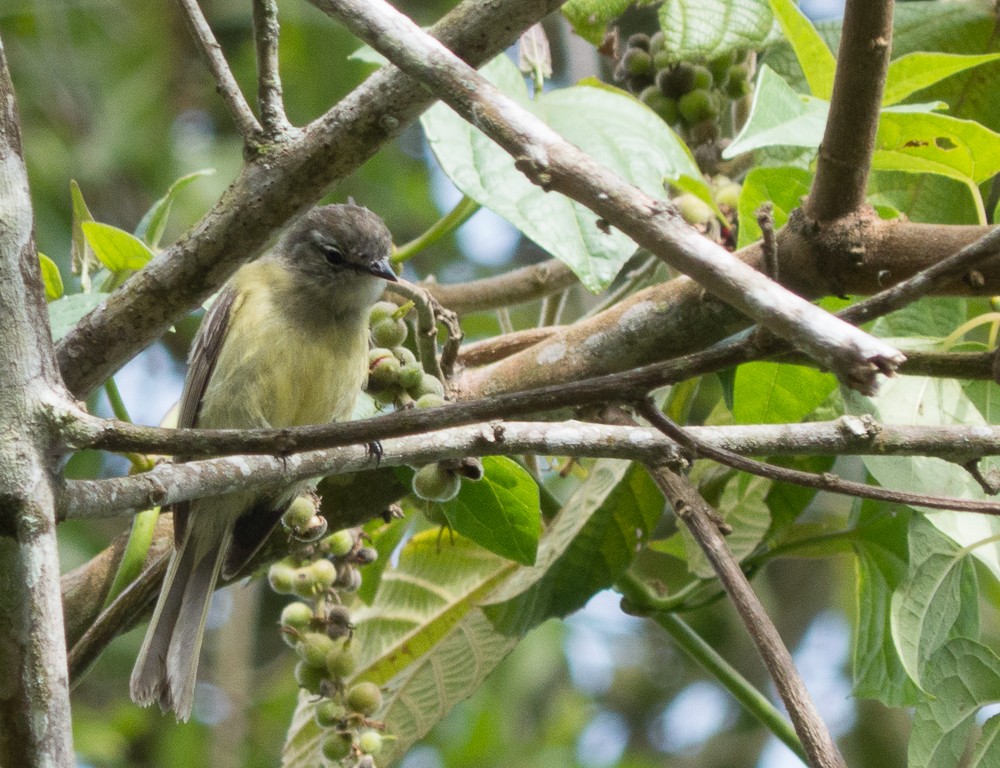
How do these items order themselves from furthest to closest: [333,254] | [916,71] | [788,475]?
[333,254], [916,71], [788,475]

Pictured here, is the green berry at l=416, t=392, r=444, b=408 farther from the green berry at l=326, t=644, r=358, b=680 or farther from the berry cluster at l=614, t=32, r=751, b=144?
the berry cluster at l=614, t=32, r=751, b=144

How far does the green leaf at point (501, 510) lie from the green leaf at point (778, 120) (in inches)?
30.4

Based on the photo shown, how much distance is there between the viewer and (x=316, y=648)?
258cm

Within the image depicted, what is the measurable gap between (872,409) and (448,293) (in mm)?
1336

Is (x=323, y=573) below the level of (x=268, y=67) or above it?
below

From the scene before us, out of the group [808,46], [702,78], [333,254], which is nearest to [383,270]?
[333,254]

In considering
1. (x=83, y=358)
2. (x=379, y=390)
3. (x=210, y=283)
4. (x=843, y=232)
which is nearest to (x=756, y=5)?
(x=843, y=232)

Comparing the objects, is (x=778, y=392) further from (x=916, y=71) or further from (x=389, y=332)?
(x=389, y=332)

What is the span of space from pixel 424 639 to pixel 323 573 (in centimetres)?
65

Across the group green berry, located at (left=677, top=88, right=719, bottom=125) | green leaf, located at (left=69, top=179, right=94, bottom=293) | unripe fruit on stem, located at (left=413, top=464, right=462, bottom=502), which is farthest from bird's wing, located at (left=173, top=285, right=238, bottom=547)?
green berry, located at (left=677, top=88, right=719, bottom=125)

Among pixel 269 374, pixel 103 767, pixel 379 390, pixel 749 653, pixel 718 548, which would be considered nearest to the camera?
pixel 718 548

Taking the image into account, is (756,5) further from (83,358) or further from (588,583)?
(83,358)

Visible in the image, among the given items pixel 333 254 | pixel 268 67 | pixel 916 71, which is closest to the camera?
pixel 268 67

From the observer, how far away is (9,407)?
5.19 feet
